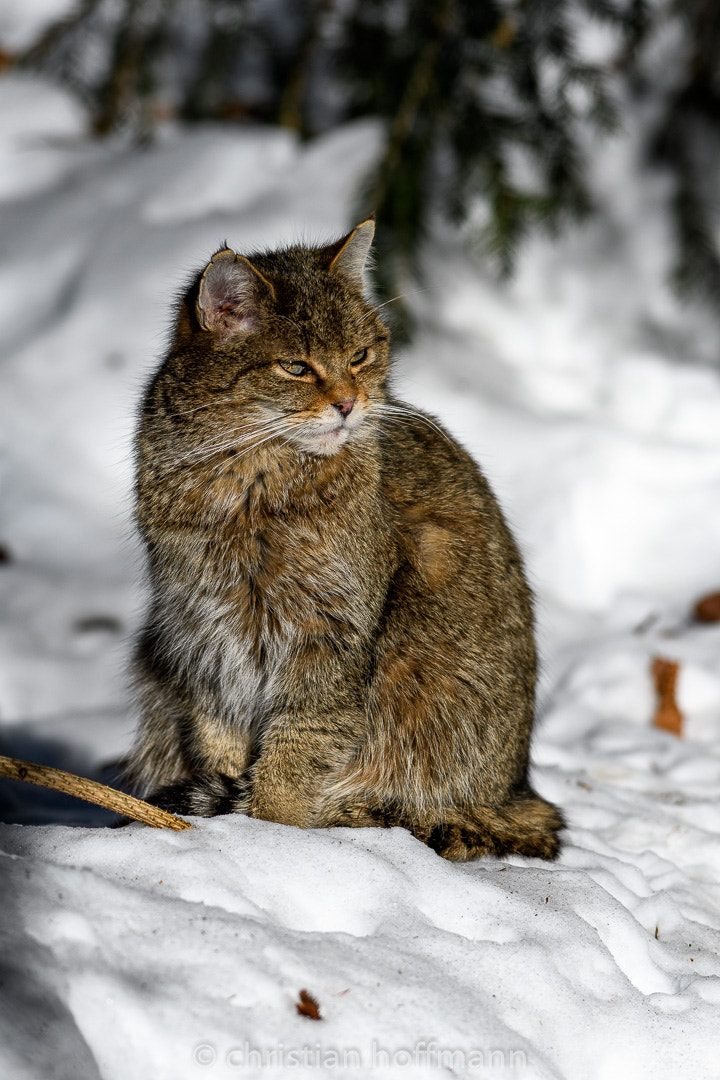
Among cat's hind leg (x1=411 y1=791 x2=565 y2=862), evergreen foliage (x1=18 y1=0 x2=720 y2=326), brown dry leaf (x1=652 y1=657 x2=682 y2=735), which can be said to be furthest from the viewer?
evergreen foliage (x1=18 y1=0 x2=720 y2=326)

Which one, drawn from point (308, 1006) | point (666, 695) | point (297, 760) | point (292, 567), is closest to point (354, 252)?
point (292, 567)

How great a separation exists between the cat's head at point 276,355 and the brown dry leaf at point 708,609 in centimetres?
234

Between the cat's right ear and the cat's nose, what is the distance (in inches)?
11.2

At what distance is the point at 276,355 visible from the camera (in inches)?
95.3

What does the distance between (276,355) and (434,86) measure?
288 cm

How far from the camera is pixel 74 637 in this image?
13.6ft

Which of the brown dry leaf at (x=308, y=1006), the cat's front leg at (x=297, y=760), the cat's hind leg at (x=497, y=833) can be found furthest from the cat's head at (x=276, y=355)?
the brown dry leaf at (x=308, y=1006)

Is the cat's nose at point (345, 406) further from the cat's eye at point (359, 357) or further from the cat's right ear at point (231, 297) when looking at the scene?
the cat's right ear at point (231, 297)

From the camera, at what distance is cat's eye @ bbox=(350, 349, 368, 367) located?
2.54m

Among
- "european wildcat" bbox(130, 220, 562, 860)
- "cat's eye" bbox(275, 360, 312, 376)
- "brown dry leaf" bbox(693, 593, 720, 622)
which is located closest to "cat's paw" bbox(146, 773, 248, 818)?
"european wildcat" bbox(130, 220, 562, 860)

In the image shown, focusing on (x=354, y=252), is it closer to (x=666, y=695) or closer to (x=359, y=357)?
(x=359, y=357)

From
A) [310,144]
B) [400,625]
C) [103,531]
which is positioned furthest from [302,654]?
[310,144]

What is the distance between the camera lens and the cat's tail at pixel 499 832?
98.5 inches

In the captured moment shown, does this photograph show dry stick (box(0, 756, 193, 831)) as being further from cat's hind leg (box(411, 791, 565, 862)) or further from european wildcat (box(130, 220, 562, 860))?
cat's hind leg (box(411, 791, 565, 862))
